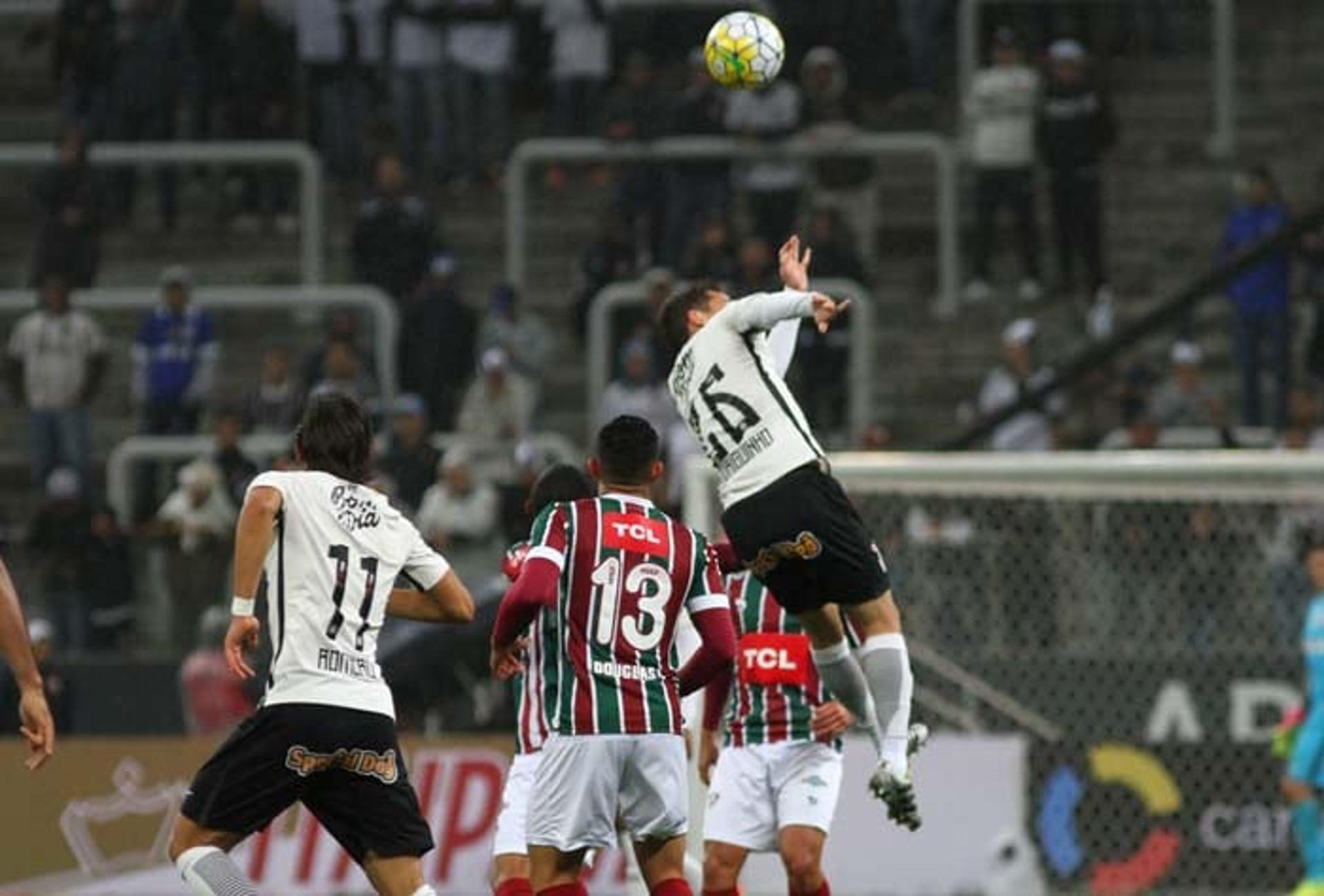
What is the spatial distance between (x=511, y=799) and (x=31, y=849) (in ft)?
22.9

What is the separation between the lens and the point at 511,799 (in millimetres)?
11688

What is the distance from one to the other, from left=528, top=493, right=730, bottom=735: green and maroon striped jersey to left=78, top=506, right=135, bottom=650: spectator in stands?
10.7 meters

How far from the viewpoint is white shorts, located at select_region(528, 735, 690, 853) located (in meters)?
10.4

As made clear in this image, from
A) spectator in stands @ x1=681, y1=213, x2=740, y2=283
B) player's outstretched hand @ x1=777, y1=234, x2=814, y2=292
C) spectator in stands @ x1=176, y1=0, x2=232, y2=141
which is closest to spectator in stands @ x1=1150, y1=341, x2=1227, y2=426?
spectator in stands @ x1=681, y1=213, x2=740, y2=283

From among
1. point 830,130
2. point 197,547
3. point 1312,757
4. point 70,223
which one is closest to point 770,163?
point 830,130

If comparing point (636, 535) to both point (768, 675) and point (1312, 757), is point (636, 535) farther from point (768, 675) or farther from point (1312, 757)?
point (1312, 757)

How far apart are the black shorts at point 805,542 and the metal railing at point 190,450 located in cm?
978

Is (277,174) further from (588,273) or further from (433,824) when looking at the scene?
(433,824)

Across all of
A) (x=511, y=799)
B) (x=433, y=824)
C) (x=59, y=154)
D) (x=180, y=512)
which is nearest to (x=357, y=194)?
(x=59, y=154)

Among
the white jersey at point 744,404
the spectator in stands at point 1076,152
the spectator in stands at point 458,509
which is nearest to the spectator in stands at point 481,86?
the spectator in stands at point 1076,152

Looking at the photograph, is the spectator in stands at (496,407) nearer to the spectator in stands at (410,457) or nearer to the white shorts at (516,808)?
the spectator in stands at (410,457)

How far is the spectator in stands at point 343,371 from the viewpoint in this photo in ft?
70.0

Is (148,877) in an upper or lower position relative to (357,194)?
lower

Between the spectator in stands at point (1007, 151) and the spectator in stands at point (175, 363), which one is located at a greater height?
the spectator in stands at point (1007, 151)
